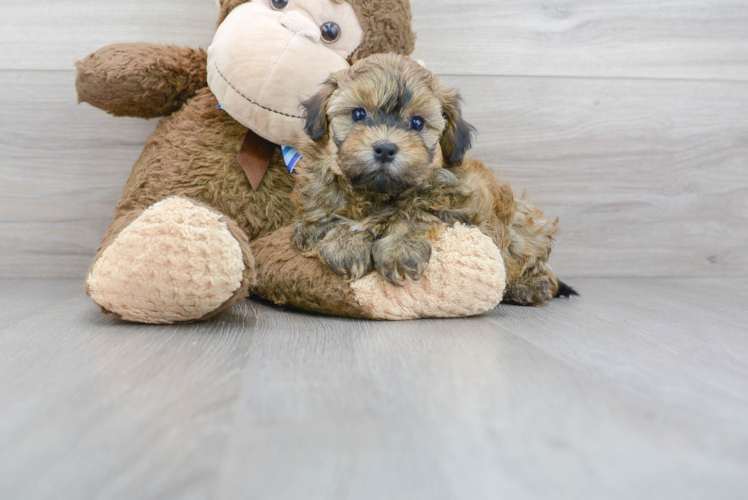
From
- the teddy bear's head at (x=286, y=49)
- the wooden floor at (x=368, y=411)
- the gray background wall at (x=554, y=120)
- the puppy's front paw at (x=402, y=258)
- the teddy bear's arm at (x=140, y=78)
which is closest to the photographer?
the wooden floor at (x=368, y=411)

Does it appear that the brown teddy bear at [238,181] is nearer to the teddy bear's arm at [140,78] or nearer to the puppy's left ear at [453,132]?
the teddy bear's arm at [140,78]

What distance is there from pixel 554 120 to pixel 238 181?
1.13 m

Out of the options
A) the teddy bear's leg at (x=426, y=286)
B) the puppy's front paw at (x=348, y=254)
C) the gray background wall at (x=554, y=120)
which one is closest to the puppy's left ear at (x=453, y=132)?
the teddy bear's leg at (x=426, y=286)

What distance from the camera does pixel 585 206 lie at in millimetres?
2041

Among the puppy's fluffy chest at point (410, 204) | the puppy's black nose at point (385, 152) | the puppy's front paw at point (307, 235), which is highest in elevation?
the puppy's black nose at point (385, 152)

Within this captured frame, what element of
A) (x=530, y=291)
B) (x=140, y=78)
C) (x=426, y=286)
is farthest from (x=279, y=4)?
(x=530, y=291)

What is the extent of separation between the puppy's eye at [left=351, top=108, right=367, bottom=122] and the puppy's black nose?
107 millimetres

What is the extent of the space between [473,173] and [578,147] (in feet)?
2.65

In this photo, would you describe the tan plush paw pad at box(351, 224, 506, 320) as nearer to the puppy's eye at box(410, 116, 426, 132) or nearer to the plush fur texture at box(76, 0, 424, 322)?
the puppy's eye at box(410, 116, 426, 132)

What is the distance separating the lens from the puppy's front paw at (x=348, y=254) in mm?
1236

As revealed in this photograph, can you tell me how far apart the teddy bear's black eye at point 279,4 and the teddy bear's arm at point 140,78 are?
0.95 ft

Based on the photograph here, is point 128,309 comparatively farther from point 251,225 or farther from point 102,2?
point 102,2

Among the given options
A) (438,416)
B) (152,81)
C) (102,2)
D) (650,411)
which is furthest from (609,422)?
(102,2)

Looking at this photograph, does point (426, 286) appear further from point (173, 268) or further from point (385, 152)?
point (173, 268)
